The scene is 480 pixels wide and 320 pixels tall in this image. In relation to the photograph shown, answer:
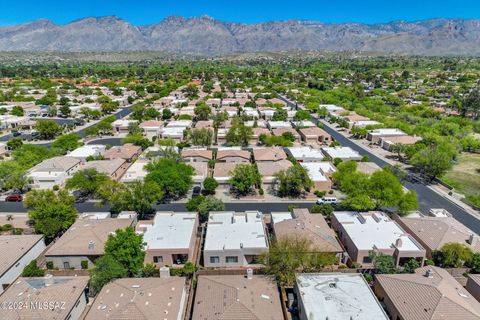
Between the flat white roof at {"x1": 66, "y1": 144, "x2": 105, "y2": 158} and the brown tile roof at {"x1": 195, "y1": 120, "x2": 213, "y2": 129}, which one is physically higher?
the brown tile roof at {"x1": 195, "y1": 120, "x2": 213, "y2": 129}

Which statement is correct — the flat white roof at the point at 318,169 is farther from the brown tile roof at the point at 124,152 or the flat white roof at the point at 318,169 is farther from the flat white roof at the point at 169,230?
the brown tile roof at the point at 124,152

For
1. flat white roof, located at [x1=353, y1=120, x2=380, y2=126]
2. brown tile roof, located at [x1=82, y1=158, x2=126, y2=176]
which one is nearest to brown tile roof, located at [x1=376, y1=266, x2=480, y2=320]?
brown tile roof, located at [x1=82, y1=158, x2=126, y2=176]

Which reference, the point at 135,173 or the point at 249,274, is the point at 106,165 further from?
the point at 249,274

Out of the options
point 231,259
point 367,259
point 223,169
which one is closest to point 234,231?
point 231,259

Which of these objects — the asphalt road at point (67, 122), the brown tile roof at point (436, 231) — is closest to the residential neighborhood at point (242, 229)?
the brown tile roof at point (436, 231)

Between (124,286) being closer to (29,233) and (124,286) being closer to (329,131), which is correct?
(29,233)

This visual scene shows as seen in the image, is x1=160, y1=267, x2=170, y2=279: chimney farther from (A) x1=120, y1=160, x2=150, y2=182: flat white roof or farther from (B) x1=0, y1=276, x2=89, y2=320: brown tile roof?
(A) x1=120, y1=160, x2=150, y2=182: flat white roof

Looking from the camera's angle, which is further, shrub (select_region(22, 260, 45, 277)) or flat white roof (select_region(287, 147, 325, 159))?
flat white roof (select_region(287, 147, 325, 159))
